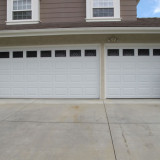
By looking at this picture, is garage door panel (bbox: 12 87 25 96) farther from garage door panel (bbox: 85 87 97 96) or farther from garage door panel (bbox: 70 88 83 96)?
garage door panel (bbox: 85 87 97 96)

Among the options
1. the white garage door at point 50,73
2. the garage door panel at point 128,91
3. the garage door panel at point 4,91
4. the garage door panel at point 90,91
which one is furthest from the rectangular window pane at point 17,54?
the garage door panel at point 128,91

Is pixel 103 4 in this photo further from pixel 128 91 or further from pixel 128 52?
pixel 128 91

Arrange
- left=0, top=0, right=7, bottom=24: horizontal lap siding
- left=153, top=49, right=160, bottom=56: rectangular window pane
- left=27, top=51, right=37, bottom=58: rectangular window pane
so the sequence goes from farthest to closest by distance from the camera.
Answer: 1. left=0, top=0, right=7, bottom=24: horizontal lap siding
2. left=27, top=51, right=37, bottom=58: rectangular window pane
3. left=153, top=49, right=160, bottom=56: rectangular window pane

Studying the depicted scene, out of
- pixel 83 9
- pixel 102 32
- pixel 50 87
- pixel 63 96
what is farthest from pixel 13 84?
pixel 83 9

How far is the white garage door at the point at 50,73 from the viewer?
25.1 feet

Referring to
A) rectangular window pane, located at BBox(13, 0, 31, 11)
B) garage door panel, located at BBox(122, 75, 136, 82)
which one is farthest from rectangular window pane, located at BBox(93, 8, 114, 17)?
rectangular window pane, located at BBox(13, 0, 31, 11)

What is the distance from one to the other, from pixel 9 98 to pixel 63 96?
272cm

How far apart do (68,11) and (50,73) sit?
3791 millimetres

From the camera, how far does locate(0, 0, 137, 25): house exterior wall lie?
8883 millimetres
